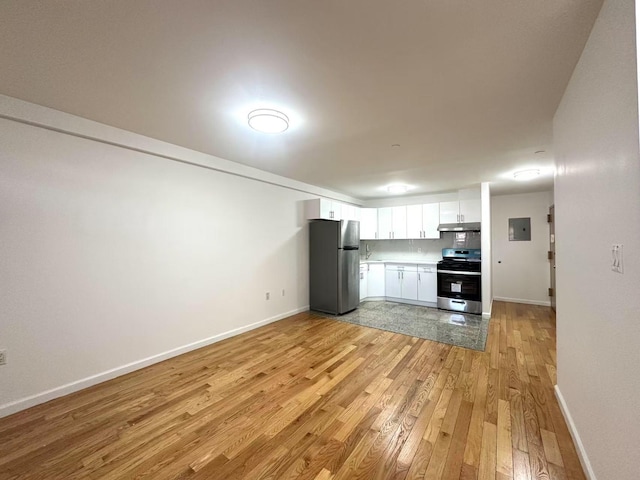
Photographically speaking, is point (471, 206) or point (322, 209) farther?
point (471, 206)

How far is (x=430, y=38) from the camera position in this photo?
1461 mm

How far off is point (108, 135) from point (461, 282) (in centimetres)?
575

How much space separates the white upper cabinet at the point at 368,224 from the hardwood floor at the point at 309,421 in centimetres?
340

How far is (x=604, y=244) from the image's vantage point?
4.16 feet

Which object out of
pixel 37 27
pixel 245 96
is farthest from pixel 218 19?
pixel 37 27

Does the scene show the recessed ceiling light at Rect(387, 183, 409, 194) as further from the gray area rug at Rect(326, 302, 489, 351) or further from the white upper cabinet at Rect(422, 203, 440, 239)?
the gray area rug at Rect(326, 302, 489, 351)

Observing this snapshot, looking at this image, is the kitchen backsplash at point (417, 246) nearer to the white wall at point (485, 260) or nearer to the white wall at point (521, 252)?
the white wall at point (485, 260)

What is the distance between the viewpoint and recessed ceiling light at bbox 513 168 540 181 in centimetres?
397

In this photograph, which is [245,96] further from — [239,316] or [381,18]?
[239,316]

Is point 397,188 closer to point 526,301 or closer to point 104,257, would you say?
point 526,301

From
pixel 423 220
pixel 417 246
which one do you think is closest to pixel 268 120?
pixel 423 220

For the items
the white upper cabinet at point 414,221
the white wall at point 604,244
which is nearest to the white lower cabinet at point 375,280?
the white upper cabinet at point 414,221

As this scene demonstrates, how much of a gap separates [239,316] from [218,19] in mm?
3516

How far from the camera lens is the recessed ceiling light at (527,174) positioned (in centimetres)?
397
